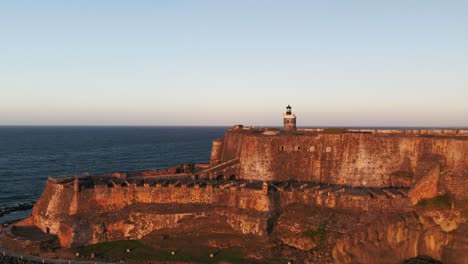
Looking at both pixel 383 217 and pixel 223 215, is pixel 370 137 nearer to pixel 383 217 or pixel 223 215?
pixel 383 217

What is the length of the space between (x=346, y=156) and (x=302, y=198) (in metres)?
9.95

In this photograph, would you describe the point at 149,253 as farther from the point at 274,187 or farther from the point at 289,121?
the point at 289,121

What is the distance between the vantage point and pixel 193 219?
127 ft

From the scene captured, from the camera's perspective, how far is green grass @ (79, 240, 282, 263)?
1326 inches

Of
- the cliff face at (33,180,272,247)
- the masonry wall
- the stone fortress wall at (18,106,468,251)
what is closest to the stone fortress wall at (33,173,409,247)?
the cliff face at (33,180,272,247)

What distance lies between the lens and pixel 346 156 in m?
45.3

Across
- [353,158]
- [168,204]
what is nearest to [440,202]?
[353,158]

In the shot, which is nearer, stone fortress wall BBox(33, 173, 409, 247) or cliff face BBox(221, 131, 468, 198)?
stone fortress wall BBox(33, 173, 409, 247)

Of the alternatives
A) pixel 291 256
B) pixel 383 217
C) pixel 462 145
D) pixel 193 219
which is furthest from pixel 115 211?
pixel 462 145

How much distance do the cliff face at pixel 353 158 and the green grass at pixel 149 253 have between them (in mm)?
15623

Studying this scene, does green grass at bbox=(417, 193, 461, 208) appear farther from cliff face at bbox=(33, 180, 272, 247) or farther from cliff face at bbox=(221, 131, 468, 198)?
cliff face at bbox=(33, 180, 272, 247)

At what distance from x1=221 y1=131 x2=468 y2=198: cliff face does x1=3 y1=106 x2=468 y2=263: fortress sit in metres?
0.11

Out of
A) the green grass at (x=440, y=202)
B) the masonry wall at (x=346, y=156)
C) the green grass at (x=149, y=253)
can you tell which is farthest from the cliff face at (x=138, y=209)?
the green grass at (x=440, y=202)

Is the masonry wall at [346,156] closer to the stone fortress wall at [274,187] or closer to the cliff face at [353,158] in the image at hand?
the cliff face at [353,158]
